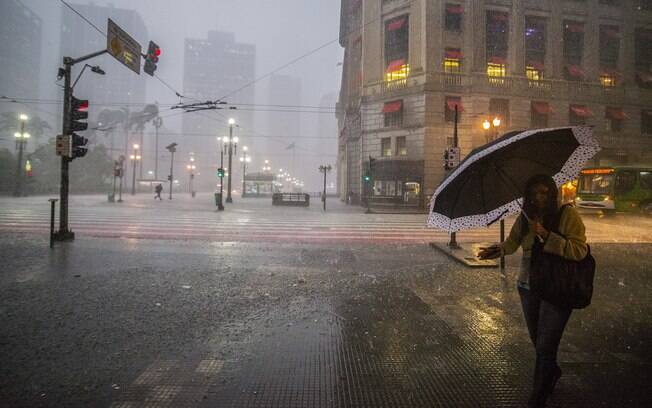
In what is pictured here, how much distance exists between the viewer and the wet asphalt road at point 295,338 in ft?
9.93

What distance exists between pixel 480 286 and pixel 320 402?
16.1 feet

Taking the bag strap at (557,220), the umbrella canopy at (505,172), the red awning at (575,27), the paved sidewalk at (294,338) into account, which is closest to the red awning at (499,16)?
the red awning at (575,27)

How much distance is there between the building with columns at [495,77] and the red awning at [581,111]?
0.41ft

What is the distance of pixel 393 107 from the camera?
30.1 meters

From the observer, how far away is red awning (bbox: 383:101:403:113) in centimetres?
2991

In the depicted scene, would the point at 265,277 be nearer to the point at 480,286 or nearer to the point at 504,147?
the point at 480,286

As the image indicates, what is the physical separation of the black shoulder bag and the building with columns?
25750 mm

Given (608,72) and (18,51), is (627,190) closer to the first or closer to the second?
(608,72)

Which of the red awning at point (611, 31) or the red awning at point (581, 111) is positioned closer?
the red awning at point (581, 111)

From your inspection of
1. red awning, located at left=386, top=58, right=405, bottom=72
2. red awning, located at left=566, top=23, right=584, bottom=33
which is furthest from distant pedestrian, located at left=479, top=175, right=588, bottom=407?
red awning, located at left=566, top=23, right=584, bottom=33

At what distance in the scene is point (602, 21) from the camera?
3094 centimetres

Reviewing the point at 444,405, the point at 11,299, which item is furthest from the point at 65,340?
the point at 444,405

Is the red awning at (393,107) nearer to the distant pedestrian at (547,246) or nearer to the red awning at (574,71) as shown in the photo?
the red awning at (574,71)

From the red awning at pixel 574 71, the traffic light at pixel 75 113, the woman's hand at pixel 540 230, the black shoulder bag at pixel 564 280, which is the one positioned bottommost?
the black shoulder bag at pixel 564 280
